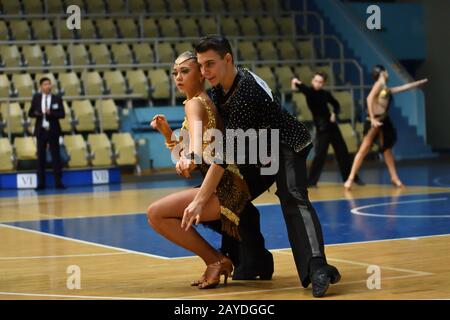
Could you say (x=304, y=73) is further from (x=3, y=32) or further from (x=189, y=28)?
(x=3, y=32)

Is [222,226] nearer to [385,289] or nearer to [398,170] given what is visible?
[385,289]

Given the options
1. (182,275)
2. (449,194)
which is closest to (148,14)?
(449,194)

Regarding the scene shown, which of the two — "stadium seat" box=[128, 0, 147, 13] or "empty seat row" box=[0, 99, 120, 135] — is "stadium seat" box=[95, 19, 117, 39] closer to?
"stadium seat" box=[128, 0, 147, 13]

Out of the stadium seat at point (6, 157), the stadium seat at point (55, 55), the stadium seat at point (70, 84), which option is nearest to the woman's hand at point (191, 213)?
the stadium seat at point (6, 157)

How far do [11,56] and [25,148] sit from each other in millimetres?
2151

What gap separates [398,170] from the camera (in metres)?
19.5

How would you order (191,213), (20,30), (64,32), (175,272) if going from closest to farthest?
(191,213)
(175,272)
(20,30)
(64,32)

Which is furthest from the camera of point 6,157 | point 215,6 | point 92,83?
point 215,6

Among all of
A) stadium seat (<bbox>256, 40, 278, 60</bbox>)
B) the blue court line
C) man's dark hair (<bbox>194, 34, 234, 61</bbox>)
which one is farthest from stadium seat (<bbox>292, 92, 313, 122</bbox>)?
man's dark hair (<bbox>194, 34, 234, 61</bbox>)

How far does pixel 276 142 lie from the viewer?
21.7 ft

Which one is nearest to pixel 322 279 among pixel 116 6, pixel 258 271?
pixel 258 271

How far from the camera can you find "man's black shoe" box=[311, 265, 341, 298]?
6.20 metres

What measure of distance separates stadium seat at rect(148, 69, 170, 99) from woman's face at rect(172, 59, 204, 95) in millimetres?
13721

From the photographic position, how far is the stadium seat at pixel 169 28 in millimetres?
22109
